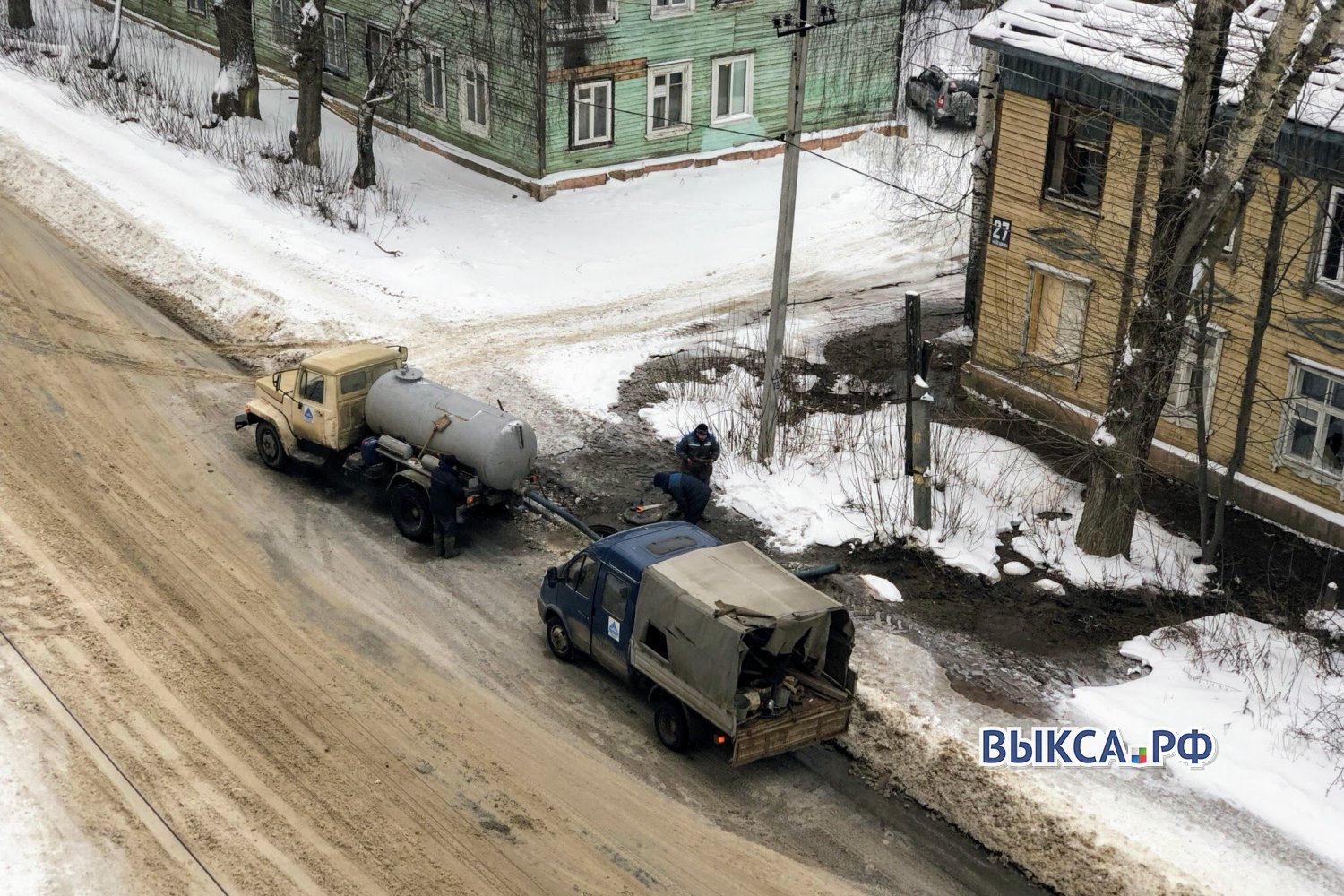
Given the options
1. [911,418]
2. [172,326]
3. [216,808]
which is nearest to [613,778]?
[216,808]

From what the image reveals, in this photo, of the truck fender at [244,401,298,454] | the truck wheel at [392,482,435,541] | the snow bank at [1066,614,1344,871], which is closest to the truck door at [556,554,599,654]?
the truck wheel at [392,482,435,541]

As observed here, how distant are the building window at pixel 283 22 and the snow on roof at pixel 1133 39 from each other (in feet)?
75.9

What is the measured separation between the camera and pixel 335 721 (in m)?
14.3

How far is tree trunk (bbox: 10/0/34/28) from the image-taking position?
37.7m

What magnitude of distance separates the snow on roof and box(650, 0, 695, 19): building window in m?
13.1

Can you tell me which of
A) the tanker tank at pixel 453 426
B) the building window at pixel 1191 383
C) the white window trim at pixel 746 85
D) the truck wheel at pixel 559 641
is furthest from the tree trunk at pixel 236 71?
the building window at pixel 1191 383

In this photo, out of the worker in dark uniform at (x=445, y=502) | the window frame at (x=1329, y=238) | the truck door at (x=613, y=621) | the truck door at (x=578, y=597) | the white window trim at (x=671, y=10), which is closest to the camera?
the truck door at (x=613, y=621)

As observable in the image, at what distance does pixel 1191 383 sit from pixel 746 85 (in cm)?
1833

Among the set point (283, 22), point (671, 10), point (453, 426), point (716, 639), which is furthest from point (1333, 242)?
point (283, 22)

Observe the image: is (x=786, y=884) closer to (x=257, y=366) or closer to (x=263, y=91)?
(x=257, y=366)

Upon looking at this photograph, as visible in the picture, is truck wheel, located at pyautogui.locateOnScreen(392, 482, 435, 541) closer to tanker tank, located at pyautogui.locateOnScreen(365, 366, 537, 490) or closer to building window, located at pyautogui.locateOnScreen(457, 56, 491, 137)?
tanker tank, located at pyautogui.locateOnScreen(365, 366, 537, 490)

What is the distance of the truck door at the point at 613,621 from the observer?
47.0ft

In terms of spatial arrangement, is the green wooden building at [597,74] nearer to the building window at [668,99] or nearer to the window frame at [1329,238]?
the building window at [668,99]

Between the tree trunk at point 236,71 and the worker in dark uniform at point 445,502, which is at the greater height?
the tree trunk at point 236,71
